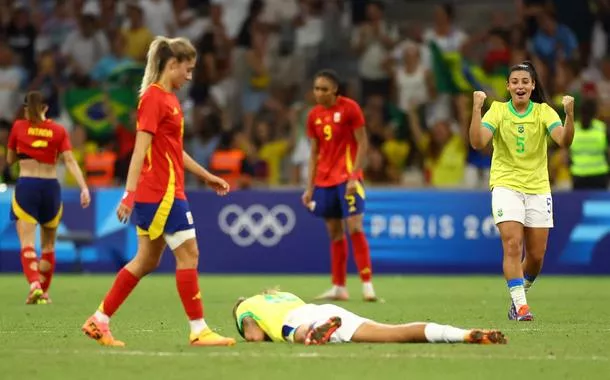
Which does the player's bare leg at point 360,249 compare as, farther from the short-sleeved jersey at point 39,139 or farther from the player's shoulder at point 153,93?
the player's shoulder at point 153,93

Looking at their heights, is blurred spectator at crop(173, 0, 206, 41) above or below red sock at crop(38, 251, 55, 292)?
above

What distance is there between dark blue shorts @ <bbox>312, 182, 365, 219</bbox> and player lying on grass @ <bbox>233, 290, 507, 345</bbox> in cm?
602

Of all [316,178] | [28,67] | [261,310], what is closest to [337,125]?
[316,178]

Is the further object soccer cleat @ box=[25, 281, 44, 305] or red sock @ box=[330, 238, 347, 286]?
red sock @ box=[330, 238, 347, 286]

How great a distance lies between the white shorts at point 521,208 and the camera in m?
12.9

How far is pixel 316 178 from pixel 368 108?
329 inches

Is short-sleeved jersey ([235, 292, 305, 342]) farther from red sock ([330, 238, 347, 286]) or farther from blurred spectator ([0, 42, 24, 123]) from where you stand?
blurred spectator ([0, 42, 24, 123])

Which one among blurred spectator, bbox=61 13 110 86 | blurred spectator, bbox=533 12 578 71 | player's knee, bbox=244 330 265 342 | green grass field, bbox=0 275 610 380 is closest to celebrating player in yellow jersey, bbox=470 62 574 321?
green grass field, bbox=0 275 610 380

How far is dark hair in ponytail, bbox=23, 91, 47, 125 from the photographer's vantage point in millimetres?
15734

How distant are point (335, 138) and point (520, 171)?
13.1 ft

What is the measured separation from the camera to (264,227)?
865 inches

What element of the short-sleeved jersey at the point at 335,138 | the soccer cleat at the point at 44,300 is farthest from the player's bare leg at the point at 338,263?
the soccer cleat at the point at 44,300

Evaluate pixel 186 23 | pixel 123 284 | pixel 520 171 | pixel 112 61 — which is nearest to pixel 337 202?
pixel 520 171

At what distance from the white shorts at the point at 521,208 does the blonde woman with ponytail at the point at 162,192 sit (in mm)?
3642
